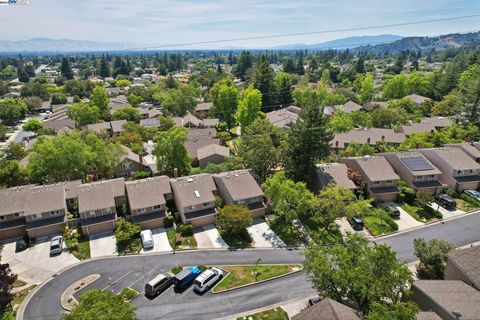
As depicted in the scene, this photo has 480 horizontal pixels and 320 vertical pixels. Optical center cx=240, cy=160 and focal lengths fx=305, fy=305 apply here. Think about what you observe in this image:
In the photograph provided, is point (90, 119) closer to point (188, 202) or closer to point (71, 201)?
point (71, 201)

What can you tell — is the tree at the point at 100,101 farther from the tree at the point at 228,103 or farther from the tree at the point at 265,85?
the tree at the point at 265,85

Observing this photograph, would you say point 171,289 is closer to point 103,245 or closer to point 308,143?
point 103,245

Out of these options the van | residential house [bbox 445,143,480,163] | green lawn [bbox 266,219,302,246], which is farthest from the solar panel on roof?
the van

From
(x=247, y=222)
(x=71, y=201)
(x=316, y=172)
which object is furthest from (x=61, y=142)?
(x=316, y=172)

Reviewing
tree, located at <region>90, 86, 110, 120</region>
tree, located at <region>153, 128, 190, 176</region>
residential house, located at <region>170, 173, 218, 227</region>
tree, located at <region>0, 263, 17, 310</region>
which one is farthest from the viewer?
tree, located at <region>90, 86, 110, 120</region>

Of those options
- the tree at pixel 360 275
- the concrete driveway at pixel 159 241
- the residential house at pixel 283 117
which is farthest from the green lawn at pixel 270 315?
the residential house at pixel 283 117

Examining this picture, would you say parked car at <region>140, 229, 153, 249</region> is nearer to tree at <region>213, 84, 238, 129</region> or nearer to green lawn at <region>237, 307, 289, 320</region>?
green lawn at <region>237, 307, 289, 320</region>

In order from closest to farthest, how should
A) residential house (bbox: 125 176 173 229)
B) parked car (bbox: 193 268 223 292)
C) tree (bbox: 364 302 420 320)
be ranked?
tree (bbox: 364 302 420 320), parked car (bbox: 193 268 223 292), residential house (bbox: 125 176 173 229)

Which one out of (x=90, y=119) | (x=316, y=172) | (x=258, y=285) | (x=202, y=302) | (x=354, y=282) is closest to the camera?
(x=354, y=282)

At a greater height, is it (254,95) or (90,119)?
(254,95)
